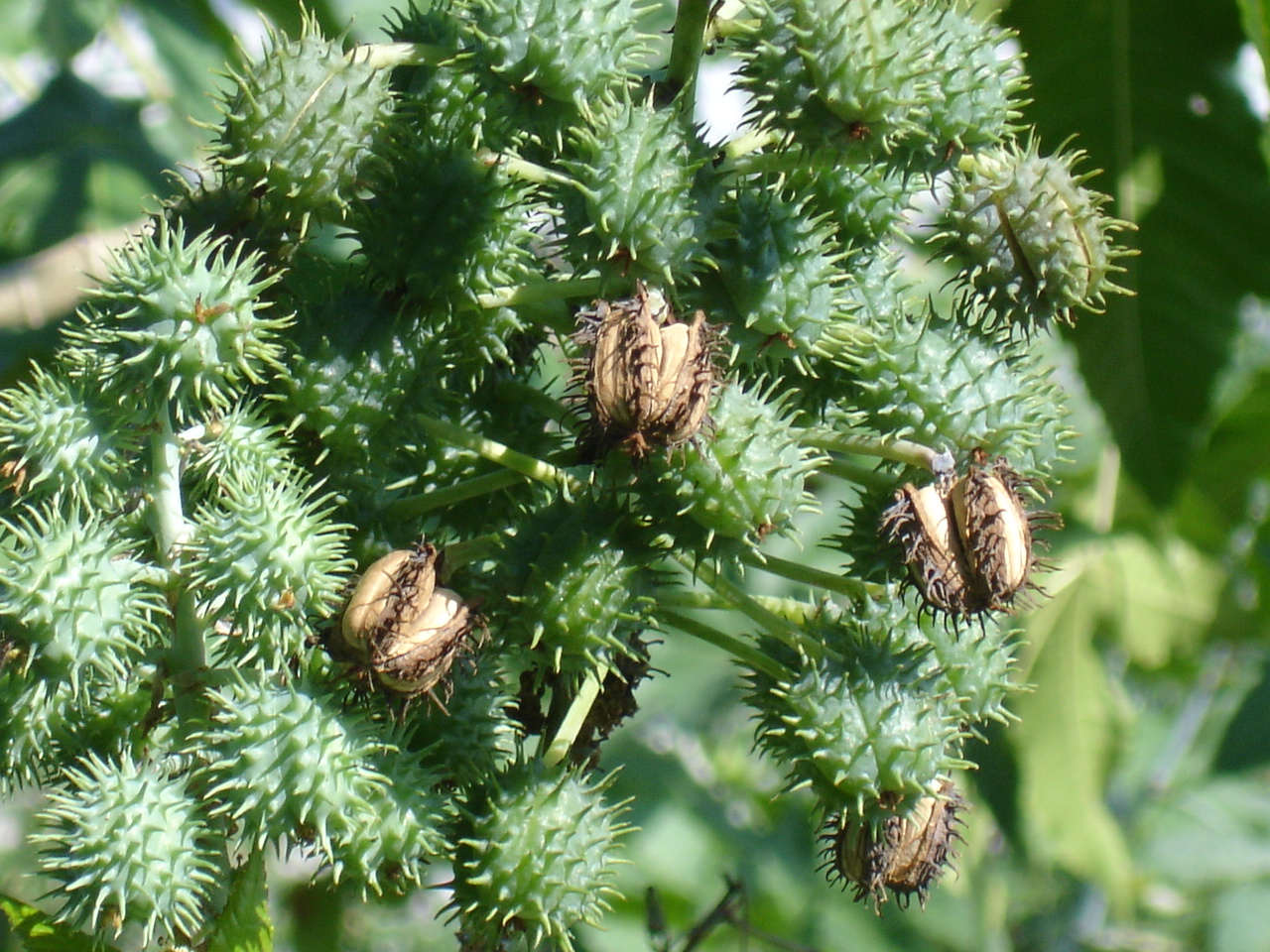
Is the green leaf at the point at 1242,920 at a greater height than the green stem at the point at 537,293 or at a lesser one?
lesser

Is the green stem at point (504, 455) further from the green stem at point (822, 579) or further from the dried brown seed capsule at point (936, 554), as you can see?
the dried brown seed capsule at point (936, 554)

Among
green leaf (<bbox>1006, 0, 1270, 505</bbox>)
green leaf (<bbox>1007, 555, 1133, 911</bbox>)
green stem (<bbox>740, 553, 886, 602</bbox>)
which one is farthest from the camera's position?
green leaf (<bbox>1007, 555, 1133, 911</bbox>)

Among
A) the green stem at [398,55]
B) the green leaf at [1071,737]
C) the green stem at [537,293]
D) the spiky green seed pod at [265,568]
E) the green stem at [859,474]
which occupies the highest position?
the green stem at [398,55]

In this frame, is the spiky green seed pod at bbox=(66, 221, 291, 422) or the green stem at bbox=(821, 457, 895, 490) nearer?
the spiky green seed pod at bbox=(66, 221, 291, 422)

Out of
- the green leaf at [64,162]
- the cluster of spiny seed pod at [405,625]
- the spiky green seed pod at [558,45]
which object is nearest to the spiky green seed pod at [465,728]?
the cluster of spiny seed pod at [405,625]

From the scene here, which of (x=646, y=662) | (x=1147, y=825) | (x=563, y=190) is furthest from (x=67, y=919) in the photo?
(x=1147, y=825)

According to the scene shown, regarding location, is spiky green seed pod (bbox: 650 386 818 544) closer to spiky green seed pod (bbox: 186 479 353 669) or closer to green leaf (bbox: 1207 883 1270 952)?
spiky green seed pod (bbox: 186 479 353 669)

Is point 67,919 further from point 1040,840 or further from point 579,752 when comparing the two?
point 1040,840

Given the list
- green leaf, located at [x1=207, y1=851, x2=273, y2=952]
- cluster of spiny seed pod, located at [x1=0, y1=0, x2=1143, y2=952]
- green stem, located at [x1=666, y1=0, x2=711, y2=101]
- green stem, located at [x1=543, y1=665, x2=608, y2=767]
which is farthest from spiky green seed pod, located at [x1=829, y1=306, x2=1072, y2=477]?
green leaf, located at [x1=207, y1=851, x2=273, y2=952]
